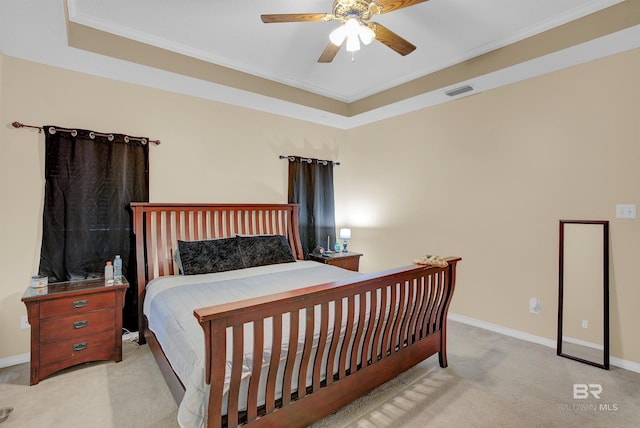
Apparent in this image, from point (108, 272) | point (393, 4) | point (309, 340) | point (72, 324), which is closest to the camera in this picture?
point (309, 340)

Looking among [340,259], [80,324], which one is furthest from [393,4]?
[80,324]

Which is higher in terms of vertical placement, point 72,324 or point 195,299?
point 195,299

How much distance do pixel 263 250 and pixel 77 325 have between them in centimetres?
168

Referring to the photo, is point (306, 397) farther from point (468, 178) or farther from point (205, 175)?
point (468, 178)

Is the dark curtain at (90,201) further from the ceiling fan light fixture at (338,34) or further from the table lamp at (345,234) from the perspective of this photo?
the table lamp at (345,234)

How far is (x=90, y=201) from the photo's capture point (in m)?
2.82

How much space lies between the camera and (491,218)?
11.0 ft

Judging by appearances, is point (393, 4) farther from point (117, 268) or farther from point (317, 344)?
point (117, 268)

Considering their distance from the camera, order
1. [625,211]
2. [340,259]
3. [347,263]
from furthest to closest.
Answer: [347,263] < [340,259] < [625,211]

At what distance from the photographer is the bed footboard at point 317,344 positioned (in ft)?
4.59

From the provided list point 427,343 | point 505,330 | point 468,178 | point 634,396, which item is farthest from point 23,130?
point 634,396

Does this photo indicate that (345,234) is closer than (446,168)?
No

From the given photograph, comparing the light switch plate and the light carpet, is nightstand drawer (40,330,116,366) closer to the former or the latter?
the light carpet

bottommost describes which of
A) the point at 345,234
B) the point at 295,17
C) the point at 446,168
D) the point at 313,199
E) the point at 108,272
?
the point at 108,272
